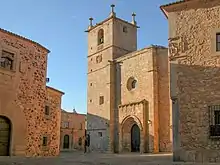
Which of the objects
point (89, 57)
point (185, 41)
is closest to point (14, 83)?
point (185, 41)

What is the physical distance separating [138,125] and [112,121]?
385cm

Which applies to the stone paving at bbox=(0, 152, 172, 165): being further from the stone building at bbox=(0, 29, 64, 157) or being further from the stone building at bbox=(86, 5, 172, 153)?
the stone building at bbox=(86, 5, 172, 153)

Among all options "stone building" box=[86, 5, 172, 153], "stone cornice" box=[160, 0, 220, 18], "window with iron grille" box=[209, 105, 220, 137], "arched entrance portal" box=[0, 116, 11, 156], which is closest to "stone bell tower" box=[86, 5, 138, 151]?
"stone building" box=[86, 5, 172, 153]

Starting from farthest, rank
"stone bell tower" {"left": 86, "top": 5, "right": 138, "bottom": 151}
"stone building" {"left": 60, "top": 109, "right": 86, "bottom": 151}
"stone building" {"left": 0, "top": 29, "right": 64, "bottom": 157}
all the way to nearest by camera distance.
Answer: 1. "stone building" {"left": 60, "top": 109, "right": 86, "bottom": 151}
2. "stone bell tower" {"left": 86, "top": 5, "right": 138, "bottom": 151}
3. "stone building" {"left": 0, "top": 29, "right": 64, "bottom": 157}

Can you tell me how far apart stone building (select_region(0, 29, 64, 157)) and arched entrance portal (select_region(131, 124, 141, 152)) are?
9648 millimetres

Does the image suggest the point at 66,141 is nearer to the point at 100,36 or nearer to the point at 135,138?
the point at 100,36

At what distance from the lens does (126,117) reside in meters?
27.1

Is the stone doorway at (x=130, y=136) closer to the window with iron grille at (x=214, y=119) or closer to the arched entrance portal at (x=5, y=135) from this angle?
the arched entrance portal at (x=5, y=135)

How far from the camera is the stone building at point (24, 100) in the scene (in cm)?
1523

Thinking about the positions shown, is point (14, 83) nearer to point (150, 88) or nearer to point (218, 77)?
point (218, 77)

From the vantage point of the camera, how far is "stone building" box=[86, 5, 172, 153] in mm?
25266

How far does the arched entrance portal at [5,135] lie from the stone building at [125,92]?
12.4 m

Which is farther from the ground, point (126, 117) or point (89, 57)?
point (89, 57)

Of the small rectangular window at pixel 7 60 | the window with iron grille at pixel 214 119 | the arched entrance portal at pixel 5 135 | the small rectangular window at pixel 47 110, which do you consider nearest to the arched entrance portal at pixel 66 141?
the small rectangular window at pixel 47 110
